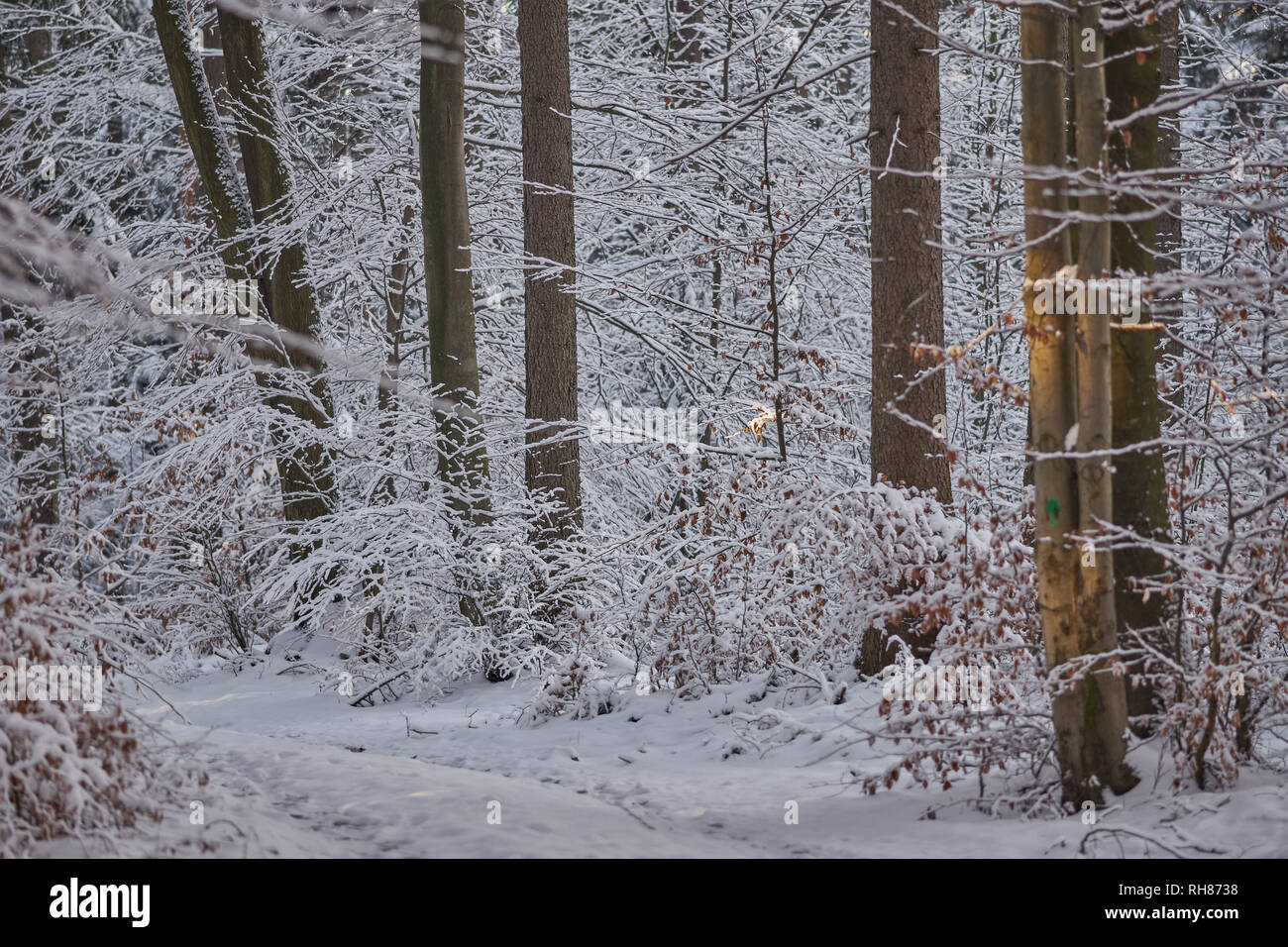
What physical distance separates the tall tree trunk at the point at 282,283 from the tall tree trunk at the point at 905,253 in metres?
5.69

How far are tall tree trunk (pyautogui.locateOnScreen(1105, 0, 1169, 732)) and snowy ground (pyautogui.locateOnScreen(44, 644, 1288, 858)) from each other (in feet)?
2.23

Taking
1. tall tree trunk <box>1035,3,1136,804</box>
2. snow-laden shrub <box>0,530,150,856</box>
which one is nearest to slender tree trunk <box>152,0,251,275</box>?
snow-laden shrub <box>0,530,150,856</box>

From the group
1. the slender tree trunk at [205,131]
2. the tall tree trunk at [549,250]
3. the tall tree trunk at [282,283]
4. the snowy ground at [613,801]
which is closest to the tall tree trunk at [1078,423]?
the snowy ground at [613,801]

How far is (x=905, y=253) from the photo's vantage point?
24.9ft

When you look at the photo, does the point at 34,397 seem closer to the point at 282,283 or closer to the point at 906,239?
the point at 282,283

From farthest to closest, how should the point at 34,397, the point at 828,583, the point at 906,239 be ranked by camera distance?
the point at 34,397
the point at 828,583
the point at 906,239

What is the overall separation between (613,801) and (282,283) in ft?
25.9

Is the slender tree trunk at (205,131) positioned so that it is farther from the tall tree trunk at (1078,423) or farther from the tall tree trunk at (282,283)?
the tall tree trunk at (1078,423)

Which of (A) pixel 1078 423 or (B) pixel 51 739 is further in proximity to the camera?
(A) pixel 1078 423

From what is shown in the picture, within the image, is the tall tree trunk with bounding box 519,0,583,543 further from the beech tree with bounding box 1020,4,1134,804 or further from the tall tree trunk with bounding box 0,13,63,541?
the tall tree trunk with bounding box 0,13,63,541

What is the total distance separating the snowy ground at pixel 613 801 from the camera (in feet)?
15.5

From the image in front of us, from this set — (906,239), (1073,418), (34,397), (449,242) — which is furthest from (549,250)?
(34,397)

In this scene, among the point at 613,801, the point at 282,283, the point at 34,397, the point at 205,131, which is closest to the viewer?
the point at 613,801
